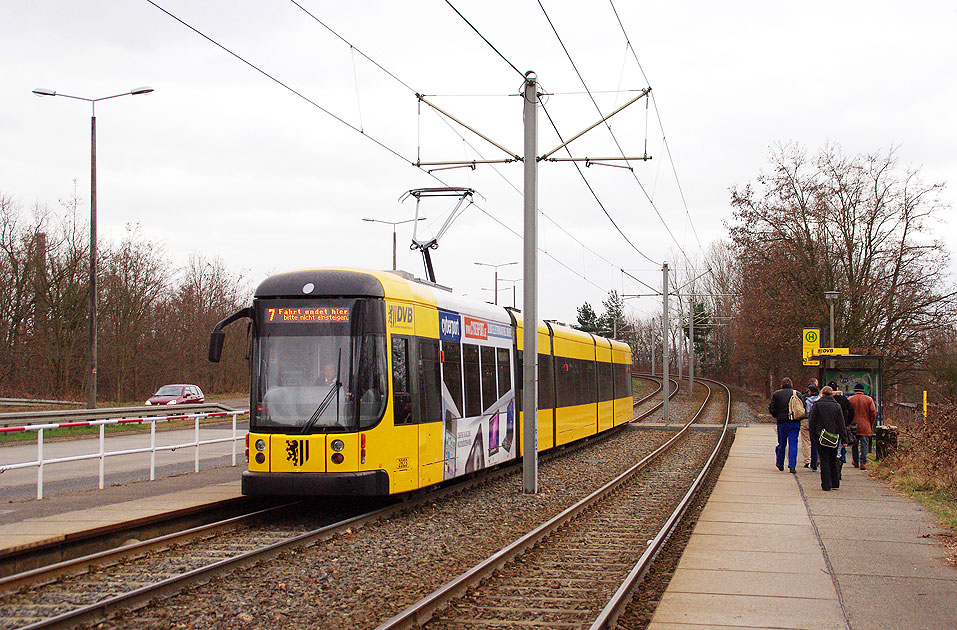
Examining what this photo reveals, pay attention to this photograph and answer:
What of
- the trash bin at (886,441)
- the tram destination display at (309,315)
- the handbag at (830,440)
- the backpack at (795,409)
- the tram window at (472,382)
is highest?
the tram destination display at (309,315)

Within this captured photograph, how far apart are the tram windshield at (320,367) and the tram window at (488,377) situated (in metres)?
3.79

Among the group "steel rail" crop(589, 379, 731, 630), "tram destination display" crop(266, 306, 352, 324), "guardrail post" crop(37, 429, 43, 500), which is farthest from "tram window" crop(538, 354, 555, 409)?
"guardrail post" crop(37, 429, 43, 500)

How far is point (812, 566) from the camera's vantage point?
8609 millimetres

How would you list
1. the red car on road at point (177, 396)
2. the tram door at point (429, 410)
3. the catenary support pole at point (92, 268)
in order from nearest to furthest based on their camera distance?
the tram door at point (429, 410)
the catenary support pole at point (92, 268)
the red car on road at point (177, 396)

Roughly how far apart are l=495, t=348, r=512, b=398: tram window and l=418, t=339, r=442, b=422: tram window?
3067 mm

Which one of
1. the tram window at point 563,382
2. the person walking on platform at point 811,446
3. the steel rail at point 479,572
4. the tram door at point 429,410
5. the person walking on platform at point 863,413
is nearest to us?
the steel rail at point 479,572

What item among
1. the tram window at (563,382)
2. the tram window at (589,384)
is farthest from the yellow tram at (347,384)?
the tram window at (589,384)

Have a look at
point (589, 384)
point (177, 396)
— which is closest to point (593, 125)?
point (589, 384)

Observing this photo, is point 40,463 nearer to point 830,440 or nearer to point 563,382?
point 830,440

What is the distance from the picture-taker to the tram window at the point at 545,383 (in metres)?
19.0

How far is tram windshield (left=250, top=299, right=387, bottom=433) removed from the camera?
36.9 ft

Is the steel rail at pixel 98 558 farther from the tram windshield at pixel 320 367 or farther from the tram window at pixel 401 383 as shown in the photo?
the tram window at pixel 401 383

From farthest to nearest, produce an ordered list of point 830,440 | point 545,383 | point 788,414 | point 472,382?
point 545,383, point 788,414, point 472,382, point 830,440

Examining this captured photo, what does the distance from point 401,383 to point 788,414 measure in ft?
26.2
